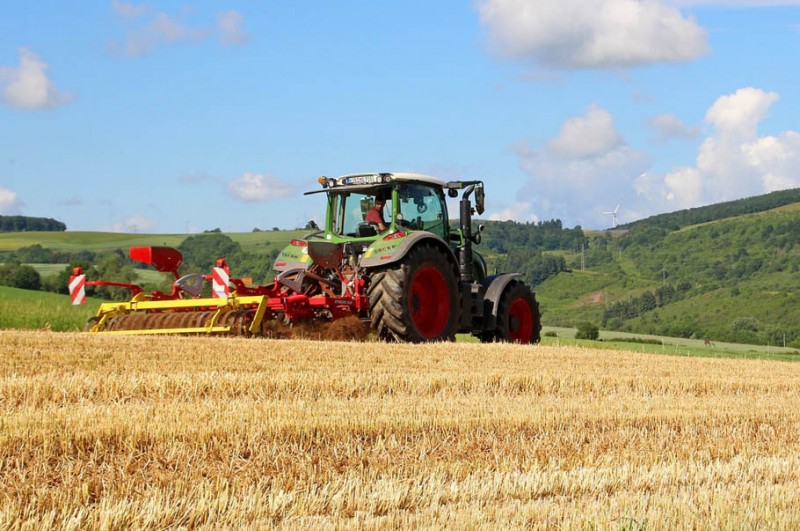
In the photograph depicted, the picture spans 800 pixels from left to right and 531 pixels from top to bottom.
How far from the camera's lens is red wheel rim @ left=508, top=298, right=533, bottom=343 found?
50.3ft

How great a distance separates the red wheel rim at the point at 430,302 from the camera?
43.8 ft

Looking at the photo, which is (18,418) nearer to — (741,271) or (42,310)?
(42,310)

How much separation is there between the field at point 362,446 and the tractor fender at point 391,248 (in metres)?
2.94

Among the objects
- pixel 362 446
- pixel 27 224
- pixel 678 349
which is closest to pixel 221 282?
pixel 362 446

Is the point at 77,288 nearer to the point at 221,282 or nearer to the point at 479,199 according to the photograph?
the point at 221,282

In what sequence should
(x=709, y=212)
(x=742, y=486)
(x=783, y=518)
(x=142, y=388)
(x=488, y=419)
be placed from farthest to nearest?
(x=709, y=212)
(x=142, y=388)
(x=488, y=419)
(x=742, y=486)
(x=783, y=518)

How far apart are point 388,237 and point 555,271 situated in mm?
98697

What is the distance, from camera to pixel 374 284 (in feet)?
42.1

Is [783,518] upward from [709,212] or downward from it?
downward

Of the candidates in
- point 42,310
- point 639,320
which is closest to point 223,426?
point 42,310

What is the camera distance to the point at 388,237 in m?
13.2

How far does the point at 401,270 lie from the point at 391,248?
0.33 metres

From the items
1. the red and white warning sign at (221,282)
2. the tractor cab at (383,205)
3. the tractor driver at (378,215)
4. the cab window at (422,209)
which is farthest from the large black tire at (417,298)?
the red and white warning sign at (221,282)

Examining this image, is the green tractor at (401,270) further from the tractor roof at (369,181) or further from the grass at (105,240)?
the grass at (105,240)
